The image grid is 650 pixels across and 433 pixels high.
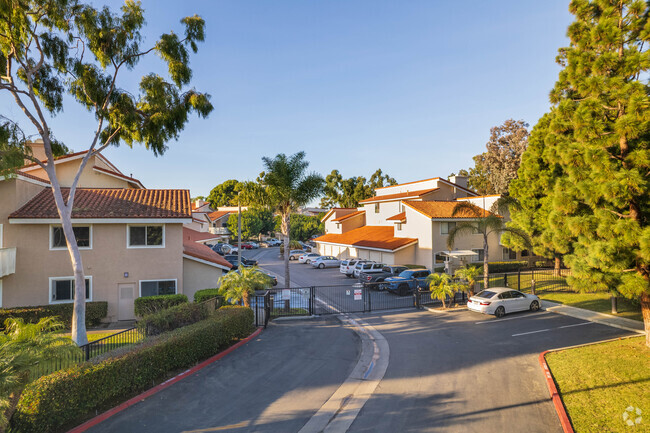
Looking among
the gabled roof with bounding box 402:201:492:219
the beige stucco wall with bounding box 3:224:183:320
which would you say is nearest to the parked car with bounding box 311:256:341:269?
the gabled roof with bounding box 402:201:492:219

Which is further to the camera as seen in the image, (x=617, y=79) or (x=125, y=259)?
(x=125, y=259)

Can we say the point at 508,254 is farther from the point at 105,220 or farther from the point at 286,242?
the point at 105,220

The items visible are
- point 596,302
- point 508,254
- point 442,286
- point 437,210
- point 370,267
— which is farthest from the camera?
point 508,254

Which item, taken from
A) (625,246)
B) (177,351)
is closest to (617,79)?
(625,246)

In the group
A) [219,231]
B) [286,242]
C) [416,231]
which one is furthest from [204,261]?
[219,231]

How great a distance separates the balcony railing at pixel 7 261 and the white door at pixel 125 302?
4722 millimetres

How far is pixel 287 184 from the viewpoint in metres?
22.0

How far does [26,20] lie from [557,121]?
72.7ft

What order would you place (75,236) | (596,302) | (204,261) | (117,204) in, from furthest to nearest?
(596,302)
(204,261)
(117,204)
(75,236)

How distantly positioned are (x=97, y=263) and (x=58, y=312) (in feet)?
9.47

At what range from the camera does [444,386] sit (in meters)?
10.6

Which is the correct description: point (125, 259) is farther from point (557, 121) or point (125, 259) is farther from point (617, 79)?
point (617, 79)

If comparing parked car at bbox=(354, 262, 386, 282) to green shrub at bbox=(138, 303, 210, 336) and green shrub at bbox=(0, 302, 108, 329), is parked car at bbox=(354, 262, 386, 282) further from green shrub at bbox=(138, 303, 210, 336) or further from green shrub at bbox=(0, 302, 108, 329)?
green shrub at bbox=(0, 302, 108, 329)

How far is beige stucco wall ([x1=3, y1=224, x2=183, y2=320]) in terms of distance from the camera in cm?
1797
